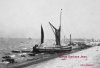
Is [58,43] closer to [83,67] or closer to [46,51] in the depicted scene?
[46,51]

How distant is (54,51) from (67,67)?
1832 inches

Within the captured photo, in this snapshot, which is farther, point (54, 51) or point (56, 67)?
point (54, 51)

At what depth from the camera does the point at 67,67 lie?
4244 cm

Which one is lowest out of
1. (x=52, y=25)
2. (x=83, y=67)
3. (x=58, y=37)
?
(x=83, y=67)

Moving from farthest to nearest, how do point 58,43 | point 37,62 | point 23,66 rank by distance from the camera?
point 58,43 < point 37,62 < point 23,66

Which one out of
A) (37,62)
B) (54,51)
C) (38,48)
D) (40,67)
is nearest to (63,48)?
(54,51)

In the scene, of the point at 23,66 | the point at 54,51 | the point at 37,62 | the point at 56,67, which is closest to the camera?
the point at 23,66

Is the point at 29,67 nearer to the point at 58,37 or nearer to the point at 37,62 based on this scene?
the point at 37,62

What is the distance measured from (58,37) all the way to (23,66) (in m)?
57.7

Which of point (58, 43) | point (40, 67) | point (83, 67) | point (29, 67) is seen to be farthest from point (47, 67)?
point (58, 43)

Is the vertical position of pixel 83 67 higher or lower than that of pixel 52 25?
lower

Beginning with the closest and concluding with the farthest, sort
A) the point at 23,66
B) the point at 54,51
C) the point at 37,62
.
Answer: the point at 23,66
the point at 37,62
the point at 54,51

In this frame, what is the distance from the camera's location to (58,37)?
313ft

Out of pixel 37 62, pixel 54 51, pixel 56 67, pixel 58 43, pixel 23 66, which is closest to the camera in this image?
pixel 23 66
